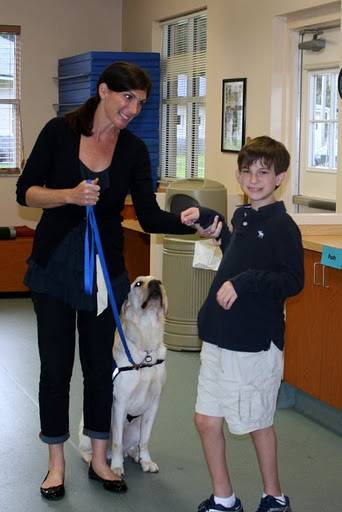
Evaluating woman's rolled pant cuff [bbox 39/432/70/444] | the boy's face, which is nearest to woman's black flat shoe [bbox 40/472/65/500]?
→ woman's rolled pant cuff [bbox 39/432/70/444]

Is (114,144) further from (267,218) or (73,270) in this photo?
(267,218)

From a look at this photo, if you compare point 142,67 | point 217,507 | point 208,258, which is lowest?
point 217,507

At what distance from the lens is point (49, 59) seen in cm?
921

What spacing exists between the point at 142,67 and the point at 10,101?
1.67m

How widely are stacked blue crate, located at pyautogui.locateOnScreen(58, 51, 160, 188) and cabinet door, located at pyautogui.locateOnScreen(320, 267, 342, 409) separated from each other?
14.4 ft

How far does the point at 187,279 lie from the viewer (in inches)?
232

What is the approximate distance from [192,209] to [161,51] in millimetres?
5714

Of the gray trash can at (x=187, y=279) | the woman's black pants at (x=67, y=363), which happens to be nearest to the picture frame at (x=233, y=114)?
the gray trash can at (x=187, y=279)

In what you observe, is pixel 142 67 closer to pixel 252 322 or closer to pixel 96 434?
pixel 96 434

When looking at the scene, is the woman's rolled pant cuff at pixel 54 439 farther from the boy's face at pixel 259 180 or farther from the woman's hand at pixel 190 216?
the boy's face at pixel 259 180

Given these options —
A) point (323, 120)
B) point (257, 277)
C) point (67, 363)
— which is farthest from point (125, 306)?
point (323, 120)

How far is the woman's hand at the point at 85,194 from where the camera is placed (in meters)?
2.97

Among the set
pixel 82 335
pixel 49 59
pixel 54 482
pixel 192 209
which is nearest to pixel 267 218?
pixel 192 209

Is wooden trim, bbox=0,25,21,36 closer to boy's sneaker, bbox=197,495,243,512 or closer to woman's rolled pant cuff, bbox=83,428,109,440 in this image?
woman's rolled pant cuff, bbox=83,428,109,440
